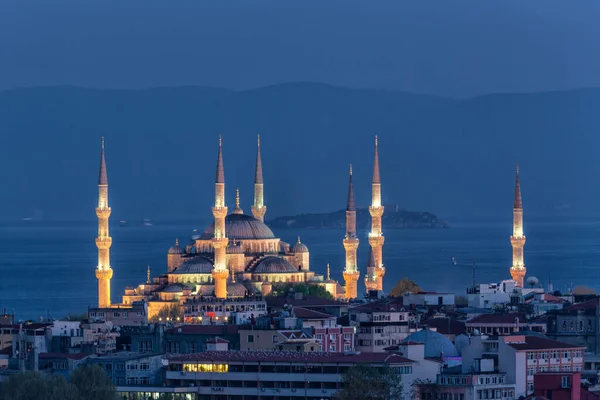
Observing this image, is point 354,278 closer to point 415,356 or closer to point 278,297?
point 278,297

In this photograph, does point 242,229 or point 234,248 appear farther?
point 242,229

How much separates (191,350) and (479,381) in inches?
553

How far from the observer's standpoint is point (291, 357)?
57.2 metres

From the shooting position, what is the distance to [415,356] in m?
57.7

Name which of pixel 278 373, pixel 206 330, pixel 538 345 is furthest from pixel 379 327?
pixel 278 373

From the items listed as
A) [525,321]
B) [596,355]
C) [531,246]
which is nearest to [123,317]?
[525,321]

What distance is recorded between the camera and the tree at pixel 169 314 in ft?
284

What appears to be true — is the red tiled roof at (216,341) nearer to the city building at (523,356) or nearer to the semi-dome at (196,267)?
the city building at (523,356)

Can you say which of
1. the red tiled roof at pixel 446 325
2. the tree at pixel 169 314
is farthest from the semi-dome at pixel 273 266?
the red tiled roof at pixel 446 325

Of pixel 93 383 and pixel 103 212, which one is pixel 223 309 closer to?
pixel 103 212

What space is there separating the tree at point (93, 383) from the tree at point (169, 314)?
27944mm

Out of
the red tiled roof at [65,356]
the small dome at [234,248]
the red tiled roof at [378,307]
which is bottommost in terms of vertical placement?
the red tiled roof at [65,356]

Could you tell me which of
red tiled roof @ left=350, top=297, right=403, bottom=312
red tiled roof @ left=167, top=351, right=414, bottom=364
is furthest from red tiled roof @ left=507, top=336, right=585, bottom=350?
red tiled roof @ left=350, top=297, right=403, bottom=312

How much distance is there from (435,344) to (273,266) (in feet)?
131
